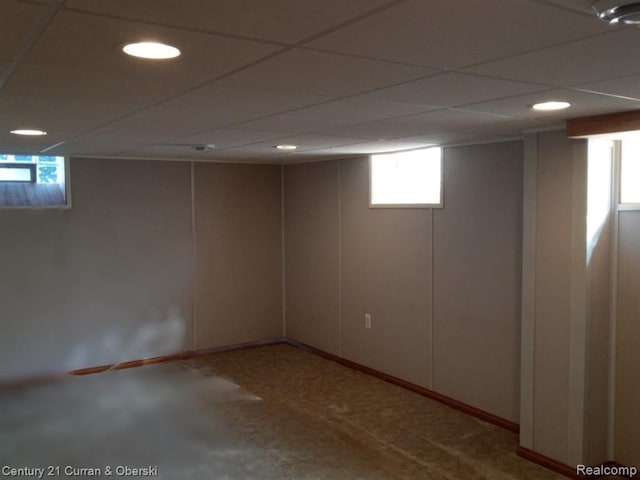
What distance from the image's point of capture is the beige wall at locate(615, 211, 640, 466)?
323 cm

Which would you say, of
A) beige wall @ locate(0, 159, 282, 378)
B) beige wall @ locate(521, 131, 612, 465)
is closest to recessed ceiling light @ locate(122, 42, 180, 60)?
beige wall @ locate(521, 131, 612, 465)

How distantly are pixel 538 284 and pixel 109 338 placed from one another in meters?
3.90

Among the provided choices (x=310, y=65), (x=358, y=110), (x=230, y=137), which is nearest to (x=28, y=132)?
(x=230, y=137)

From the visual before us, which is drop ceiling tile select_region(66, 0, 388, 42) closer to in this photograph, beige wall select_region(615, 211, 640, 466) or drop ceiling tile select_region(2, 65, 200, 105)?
drop ceiling tile select_region(2, 65, 200, 105)

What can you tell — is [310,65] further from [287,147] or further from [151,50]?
[287,147]

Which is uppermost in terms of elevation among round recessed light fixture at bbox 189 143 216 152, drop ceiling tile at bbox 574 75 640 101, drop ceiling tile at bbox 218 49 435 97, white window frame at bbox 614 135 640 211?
round recessed light fixture at bbox 189 143 216 152

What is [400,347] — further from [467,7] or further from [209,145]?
[467,7]

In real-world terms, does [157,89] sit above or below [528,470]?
above

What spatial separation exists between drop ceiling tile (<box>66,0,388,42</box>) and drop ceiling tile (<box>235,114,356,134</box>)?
1318mm

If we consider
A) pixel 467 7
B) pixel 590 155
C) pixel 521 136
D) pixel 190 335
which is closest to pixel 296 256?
pixel 190 335

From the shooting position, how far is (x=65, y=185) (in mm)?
5047

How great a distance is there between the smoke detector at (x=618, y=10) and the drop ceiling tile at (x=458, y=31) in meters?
0.05

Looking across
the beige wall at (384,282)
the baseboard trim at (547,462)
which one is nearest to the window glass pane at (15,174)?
the beige wall at (384,282)

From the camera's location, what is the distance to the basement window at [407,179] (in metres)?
4.52
